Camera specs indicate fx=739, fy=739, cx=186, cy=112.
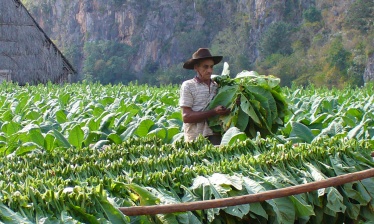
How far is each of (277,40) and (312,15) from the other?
3228mm

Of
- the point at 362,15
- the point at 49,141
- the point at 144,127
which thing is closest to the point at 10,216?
the point at 49,141

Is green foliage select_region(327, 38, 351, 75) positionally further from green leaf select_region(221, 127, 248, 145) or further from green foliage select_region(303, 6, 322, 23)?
green leaf select_region(221, 127, 248, 145)

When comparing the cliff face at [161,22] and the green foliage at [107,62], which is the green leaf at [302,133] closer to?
the cliff face at [161,22]

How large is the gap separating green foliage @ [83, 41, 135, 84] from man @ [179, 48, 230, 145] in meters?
54.2

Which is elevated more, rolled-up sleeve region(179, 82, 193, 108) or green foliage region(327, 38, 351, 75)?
rolled-up sleeve region(179, 82, 193, 108)

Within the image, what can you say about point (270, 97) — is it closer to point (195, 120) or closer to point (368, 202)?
point (195, 120)

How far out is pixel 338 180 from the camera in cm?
412

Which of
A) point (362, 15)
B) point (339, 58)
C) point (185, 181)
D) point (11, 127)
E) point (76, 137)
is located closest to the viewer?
point (185, 181)

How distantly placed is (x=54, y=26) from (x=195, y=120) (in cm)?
6489

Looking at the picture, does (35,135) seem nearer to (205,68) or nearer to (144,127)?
(144,127)

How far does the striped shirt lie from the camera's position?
6082mm

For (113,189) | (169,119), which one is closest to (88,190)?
(113,189)

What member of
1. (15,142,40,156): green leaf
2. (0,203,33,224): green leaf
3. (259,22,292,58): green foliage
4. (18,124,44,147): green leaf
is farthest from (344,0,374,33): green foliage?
(0,203,33,224): green leaf

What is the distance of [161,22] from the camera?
6384 centimetres
